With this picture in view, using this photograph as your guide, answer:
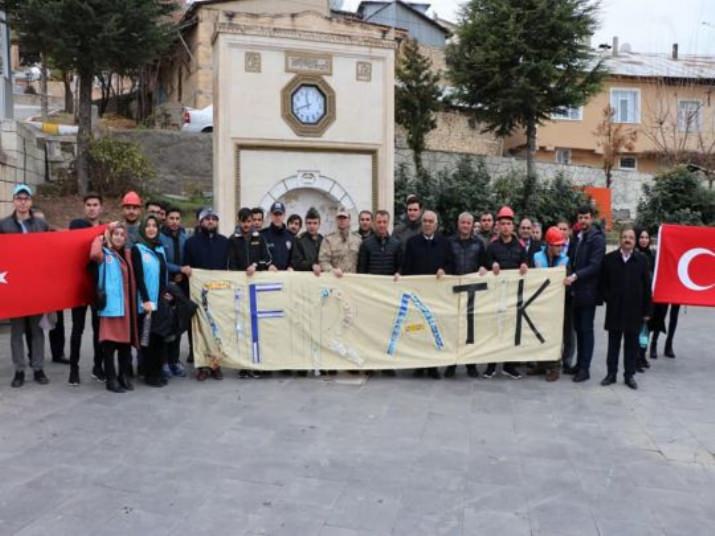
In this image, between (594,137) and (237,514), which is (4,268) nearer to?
(237,514)

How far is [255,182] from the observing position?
36.9 ft

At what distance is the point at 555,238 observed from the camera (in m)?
7.41

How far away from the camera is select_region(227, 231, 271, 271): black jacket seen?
7.24 m

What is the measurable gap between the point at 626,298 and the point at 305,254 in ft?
11.5

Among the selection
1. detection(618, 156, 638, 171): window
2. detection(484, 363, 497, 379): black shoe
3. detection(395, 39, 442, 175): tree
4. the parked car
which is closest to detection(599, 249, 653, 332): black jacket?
detection(484, 363, 497, 379): black shoe

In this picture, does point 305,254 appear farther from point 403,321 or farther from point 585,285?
point 585,285

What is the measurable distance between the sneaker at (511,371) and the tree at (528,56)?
11.8m

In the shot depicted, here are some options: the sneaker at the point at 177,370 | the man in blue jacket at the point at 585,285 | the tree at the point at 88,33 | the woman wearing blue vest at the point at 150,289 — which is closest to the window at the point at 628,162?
the tree at the point at 88,33

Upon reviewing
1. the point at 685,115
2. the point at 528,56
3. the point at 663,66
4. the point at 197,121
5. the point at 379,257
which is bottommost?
the point at 379,257

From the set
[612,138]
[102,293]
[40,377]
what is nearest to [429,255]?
[102,293]

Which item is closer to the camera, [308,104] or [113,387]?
[113,387]

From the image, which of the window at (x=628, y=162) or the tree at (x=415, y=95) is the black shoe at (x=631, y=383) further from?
the window at (x=628, y=162)

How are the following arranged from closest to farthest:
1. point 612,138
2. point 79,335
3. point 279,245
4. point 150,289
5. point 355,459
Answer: point 355,459
point 150,289
point 79,335
point 279,245
point 612,138

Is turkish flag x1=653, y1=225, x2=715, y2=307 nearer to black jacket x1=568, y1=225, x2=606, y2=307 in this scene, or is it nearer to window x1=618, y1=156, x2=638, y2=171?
black jacket x1=568, y1=225, x2=606, y2=307
